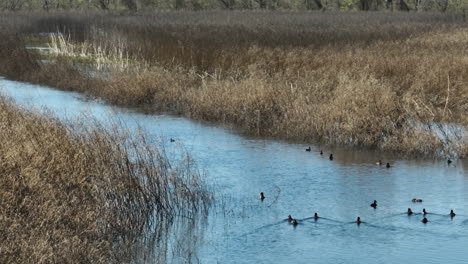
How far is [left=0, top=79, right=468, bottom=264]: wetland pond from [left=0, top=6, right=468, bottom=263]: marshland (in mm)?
32

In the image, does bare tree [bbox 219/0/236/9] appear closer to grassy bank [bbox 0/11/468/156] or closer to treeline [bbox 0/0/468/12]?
treeline [bbox 0/0/468/12]

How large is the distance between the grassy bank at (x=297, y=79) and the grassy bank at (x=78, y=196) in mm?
5112

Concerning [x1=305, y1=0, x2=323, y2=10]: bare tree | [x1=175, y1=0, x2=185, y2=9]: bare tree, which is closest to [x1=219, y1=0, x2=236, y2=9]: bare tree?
[x1=175, y1=0, x2=185, y2=9]: bare tree

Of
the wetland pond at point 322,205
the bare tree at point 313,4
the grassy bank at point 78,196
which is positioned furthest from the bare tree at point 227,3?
the grassy bank at point 78,196

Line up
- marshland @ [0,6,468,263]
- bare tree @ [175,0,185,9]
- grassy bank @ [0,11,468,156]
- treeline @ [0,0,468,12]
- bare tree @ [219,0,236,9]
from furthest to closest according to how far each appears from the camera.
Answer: bare tree @ [219,0,236,9], bare tree @ [175,0,185,9], treeline @ [0,0,468,12], grassy bank @ [0,11,468,156], marshland @ [0,6,468,263]

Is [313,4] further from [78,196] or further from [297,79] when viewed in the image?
[78,196]

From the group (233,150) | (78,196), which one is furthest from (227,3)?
(78,196)

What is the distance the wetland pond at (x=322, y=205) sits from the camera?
9969 mm

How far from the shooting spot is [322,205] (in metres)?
11.9

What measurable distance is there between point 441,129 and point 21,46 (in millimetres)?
17910

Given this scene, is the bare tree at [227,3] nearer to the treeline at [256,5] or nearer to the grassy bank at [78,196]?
the treeline at [256,5]

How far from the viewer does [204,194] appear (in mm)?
11625

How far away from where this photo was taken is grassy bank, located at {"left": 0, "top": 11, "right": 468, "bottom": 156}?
629 inches

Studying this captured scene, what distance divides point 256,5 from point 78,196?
64483mm
